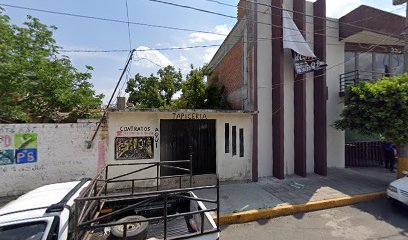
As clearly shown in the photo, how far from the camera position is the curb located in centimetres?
518

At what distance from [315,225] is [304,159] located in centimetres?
377

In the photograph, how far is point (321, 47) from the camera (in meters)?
9.03

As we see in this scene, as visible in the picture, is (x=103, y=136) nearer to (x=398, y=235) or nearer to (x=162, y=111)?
(x=162, y=111)

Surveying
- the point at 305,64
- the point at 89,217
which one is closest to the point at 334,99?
the point at 305,64

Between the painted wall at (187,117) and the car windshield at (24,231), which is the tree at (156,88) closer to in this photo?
the painted wall at (187,117)

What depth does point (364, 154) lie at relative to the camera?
10500 millimetres

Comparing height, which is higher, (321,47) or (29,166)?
(321,47)

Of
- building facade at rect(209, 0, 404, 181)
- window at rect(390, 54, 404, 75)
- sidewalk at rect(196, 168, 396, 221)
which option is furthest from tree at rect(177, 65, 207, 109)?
window at rect(390, 54, 404, 75)

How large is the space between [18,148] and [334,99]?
1224 cm

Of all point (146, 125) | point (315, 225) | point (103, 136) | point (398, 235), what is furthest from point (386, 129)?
point (103, 136)

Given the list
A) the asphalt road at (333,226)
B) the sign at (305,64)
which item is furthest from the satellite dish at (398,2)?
the asphalt road at (333,226)

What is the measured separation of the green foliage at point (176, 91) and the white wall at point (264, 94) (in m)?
2.36

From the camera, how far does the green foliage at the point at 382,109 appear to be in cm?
675

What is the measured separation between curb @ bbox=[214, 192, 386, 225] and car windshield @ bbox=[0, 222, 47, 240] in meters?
3.52
